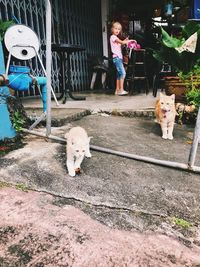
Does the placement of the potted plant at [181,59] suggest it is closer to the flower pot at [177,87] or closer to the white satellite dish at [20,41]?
the flower pot at [177,87]

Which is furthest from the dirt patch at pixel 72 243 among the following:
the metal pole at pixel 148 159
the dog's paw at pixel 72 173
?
the metal pole at pixel 148 159

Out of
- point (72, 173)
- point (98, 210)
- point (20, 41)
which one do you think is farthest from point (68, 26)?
point (98, 210)

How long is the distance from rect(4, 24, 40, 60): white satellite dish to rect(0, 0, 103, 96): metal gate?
1074 millimetres

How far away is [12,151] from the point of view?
2.84 m

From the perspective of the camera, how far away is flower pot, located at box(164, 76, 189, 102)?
4.55 metres

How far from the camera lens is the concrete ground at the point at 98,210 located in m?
1.55

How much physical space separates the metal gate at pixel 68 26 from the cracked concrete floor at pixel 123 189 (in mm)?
3071

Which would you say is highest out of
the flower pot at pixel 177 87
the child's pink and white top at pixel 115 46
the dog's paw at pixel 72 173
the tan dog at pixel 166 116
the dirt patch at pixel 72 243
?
the child's pink and white top at pixel 115 46

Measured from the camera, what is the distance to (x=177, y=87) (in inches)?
182

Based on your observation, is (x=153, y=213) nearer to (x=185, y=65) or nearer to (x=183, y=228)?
(x=183, y=228)

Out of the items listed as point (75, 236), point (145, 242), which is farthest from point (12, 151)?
point (145, 242)

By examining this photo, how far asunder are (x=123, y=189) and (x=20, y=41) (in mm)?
2848

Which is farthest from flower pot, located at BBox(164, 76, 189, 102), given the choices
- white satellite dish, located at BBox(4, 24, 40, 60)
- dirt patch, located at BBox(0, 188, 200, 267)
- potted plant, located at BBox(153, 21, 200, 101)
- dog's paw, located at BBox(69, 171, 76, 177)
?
dirt patch, located at BBox(0, 188, 200, 267)

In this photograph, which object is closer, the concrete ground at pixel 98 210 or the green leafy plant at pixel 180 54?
the concrete ground at pixel 98 210
